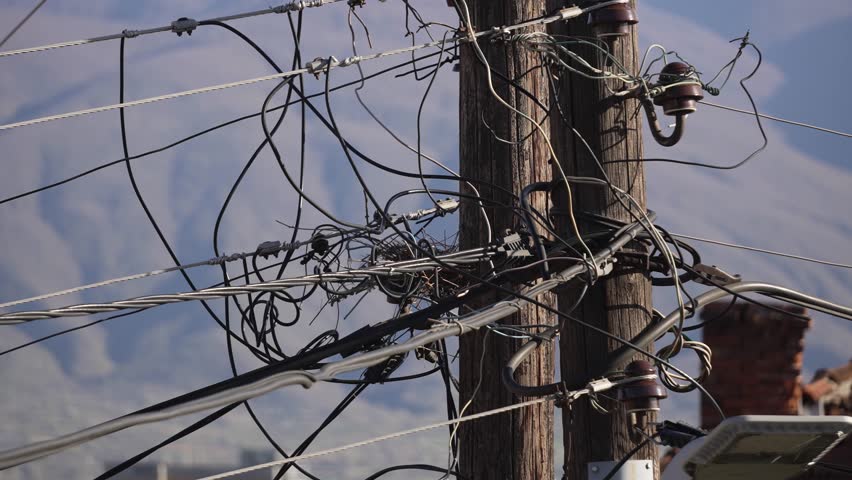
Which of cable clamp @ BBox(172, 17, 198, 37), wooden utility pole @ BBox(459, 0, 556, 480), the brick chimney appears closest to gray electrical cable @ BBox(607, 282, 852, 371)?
the brick chimney

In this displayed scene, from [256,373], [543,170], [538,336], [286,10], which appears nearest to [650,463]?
[538,336]

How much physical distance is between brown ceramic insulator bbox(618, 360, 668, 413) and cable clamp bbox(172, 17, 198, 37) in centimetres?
285

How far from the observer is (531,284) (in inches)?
195

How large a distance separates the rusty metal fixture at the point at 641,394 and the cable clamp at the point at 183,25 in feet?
9.26

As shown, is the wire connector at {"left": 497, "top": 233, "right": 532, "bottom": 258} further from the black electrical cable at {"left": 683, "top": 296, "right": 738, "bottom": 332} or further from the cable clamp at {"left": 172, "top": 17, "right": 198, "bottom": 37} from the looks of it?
the cable clamp at {"left": 172, "top": 17, "right": 198, "bottom": 37}

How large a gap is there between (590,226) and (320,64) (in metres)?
1.53

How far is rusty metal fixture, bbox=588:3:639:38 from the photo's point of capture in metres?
4.61

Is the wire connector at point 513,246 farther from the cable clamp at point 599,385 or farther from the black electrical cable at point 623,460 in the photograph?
the black electrical cable at point 623,460

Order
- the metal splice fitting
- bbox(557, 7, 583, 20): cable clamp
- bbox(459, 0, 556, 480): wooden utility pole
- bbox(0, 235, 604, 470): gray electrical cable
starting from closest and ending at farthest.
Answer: bbox(0, 235, 604, 470): gray electrical cable, the metal splice fitting, bbox(557, 7, 583, 20): cable clamp, bbox(459, 0, 556, 480): wooden utility pole

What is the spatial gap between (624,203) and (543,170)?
130 centimetres

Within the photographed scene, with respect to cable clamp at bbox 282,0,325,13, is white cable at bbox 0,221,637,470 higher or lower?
lower

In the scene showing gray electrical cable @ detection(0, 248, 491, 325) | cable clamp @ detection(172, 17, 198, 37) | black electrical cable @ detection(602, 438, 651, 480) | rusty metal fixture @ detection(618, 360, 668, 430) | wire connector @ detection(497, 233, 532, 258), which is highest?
cable clamp @ detection(172, 17, 198, 37)

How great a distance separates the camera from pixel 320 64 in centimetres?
521

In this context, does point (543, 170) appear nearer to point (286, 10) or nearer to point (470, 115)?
point (470, 115)
